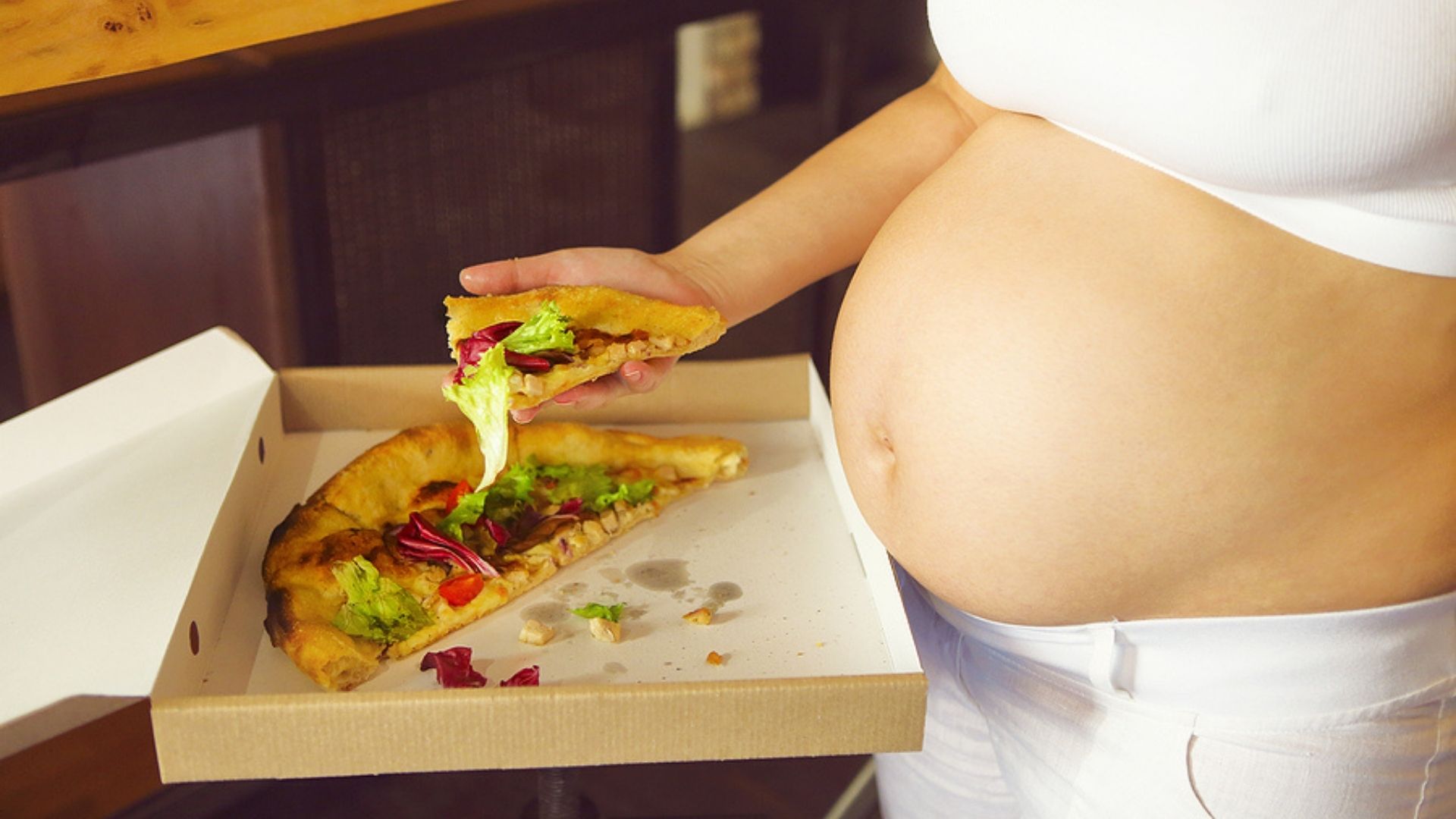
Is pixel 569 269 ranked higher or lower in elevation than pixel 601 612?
higher

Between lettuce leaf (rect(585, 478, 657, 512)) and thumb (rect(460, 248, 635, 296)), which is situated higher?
thumb (rect(460, 248, 635, 296))

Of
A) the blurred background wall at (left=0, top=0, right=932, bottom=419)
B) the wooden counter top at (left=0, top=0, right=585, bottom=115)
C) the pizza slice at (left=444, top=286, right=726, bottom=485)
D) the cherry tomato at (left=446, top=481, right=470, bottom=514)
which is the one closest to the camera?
the pizza slice at (left=444, top=286, right=726, bottom=485)

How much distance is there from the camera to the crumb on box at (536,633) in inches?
42.3

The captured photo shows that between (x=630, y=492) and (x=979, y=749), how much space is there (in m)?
0.41

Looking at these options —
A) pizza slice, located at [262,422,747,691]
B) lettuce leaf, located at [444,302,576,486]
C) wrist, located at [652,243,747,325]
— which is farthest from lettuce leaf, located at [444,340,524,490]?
wrist, located at [652,243,747,325]

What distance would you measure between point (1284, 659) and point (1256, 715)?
0.05 metres

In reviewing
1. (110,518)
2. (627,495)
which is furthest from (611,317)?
(110,518)

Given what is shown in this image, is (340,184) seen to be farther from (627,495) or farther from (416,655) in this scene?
(416,655)

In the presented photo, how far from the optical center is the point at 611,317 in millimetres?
1173

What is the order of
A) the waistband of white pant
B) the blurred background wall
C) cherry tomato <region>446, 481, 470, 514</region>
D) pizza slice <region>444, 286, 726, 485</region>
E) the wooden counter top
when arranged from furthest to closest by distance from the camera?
1. the blurred background wall
2. cherry tomato <region>446, 481, 470, 514</region>
3. the wooden counter top
4. pizza slice <region>444, 286, 726, 485</region>
5. the waistband of white pant

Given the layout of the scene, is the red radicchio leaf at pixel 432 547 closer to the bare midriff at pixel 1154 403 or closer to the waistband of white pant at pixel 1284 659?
the bare midriff at pixel 1154 403

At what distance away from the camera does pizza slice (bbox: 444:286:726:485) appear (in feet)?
3.52

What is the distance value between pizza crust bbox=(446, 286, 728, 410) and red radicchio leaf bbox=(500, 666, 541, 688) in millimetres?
242

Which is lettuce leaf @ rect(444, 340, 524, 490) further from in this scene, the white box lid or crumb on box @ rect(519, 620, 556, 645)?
the white box lid
